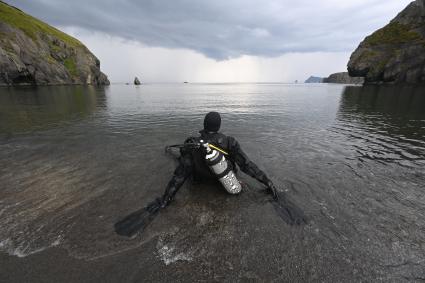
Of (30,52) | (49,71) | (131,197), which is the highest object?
(30,52)

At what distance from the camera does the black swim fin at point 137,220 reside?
5604 mm

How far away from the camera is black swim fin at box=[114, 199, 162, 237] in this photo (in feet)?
18.4

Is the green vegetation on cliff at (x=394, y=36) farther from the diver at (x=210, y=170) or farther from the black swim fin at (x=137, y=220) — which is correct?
the black swim fin at (x=137, y=220)

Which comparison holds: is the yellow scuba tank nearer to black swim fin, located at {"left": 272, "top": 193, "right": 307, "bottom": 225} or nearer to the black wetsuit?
the black wetsuit

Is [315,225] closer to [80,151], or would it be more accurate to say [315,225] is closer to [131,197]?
[131,197]

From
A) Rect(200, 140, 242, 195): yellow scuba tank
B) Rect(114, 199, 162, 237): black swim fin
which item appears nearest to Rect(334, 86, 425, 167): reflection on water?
Rect(200, 140, 242, 195): yellow scuba tank

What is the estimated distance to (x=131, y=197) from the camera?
7391 mm

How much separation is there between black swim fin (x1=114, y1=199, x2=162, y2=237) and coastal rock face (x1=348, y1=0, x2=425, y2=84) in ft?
385

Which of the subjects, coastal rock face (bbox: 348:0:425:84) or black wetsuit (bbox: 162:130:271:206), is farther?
coastal rock face (bbox: 348:0:425:84)

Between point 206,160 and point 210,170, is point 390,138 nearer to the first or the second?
point 210,170

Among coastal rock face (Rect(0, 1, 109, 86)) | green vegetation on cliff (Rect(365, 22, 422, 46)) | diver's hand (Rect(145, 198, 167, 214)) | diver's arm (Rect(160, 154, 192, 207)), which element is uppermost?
green vegetation on cliff (Rect(365, 22, 422, 46))

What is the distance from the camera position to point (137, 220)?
237 inches

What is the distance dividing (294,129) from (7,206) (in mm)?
19095

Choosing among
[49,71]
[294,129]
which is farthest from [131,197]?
[49,71]
